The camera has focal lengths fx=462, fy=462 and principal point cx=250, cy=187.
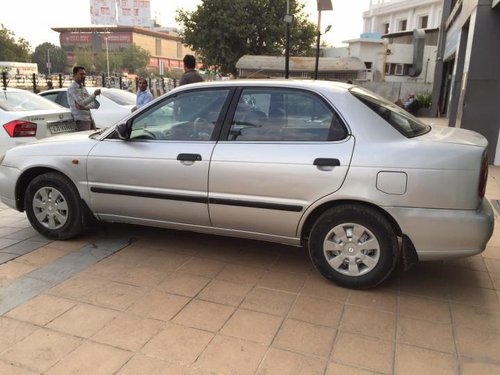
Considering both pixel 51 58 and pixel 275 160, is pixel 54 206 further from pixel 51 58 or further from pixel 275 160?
pixel 51 58

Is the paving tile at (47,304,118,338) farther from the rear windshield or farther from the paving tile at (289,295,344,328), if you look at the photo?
the rear windshield

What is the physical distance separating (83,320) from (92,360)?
1.64 feet

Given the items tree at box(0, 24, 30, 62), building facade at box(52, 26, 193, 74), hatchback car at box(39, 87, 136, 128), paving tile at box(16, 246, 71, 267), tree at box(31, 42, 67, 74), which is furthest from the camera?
building facade at box(52, 26, 193, 74)

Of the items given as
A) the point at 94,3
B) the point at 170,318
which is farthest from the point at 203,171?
the point at 94,3

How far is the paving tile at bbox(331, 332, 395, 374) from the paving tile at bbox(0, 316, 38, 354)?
6.50 feet

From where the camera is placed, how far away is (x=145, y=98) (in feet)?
29.7

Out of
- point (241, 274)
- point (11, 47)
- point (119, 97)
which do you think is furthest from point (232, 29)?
point (11, 47)

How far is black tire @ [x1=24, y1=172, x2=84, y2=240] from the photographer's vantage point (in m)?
4.47

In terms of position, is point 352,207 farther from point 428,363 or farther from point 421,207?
point 428,363

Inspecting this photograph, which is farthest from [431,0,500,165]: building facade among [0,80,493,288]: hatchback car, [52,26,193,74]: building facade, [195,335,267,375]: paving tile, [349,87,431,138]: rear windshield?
[52,26,193,74]: building facade

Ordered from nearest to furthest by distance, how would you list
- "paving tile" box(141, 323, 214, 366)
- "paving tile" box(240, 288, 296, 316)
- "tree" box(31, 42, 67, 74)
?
"paving tile" box(141, 323, 214, 366)
"paving tile" box(240, 288, 296, 316)
"tree" box(31, 42, 67, 74)

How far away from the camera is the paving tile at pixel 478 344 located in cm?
280

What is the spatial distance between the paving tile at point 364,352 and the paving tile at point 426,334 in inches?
6.3

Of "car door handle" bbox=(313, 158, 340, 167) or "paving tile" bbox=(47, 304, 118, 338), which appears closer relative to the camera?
"paving tile" bbox=(47, 304, 118, 338)
